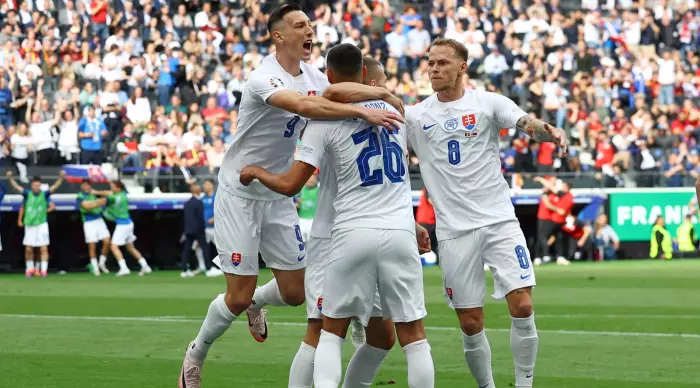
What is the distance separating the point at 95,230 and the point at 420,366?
17.2 meters

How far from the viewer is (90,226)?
22969 mm

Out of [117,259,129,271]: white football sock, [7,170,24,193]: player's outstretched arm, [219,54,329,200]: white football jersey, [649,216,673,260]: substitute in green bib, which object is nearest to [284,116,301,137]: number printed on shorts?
[219,54,329,200]: white football jersey

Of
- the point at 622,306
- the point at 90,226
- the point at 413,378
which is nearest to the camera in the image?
the point at 413,378

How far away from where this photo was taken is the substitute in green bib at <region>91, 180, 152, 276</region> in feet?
75.1

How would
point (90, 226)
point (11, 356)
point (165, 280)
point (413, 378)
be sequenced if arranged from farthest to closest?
point (90, 226)
point (165, 280)
point (11, 356)
point (413, 378)

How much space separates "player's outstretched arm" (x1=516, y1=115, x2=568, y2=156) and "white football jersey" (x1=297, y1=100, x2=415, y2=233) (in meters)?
1.16

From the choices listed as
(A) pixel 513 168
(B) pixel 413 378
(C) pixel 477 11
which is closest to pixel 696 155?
(A) pixel 513 168

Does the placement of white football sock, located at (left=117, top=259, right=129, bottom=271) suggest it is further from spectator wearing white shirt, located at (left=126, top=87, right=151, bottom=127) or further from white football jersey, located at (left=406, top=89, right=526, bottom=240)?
white football jersey, located at (left=406, top=89, right=526, bottom=240)

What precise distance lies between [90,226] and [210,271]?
2427mm

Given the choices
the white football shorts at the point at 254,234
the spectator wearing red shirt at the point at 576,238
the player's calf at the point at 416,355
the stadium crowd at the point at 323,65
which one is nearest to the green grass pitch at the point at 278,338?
the white football shorts at the point at 254,234

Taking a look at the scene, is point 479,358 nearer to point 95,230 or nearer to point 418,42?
point 95,230

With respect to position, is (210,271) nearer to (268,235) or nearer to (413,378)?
(268,235)

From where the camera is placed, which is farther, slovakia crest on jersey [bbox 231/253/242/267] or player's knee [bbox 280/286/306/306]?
player's knee [bbox 280/286/306/306]

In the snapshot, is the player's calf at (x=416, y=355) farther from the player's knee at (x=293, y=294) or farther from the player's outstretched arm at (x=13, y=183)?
the player's outstretched arm at (x=13, y=183)
